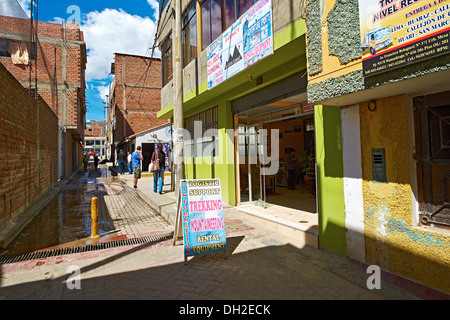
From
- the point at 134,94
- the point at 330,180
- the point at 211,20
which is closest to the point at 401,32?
the point at 330,180

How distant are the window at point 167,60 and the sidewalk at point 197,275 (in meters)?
8.85

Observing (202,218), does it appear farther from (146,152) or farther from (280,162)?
(146,152)

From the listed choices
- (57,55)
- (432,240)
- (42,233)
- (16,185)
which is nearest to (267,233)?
(432,240)

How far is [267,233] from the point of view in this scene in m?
5.55

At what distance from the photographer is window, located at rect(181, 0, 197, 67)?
360 inches

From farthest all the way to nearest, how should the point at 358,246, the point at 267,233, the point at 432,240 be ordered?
the point at 267,233
the point at 358,246
the point at 432,240

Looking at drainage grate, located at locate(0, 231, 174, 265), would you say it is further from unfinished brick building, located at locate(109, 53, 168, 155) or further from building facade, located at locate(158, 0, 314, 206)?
unfinished brick building, located at locate(109, 53, 168, 155)

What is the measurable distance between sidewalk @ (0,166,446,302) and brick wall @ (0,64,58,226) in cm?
227

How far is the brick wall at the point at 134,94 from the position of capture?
30.4 meters

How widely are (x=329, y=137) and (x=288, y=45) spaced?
1.77m

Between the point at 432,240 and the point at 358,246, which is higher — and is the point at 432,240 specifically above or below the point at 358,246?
above

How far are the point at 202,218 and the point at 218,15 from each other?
19.5ft
